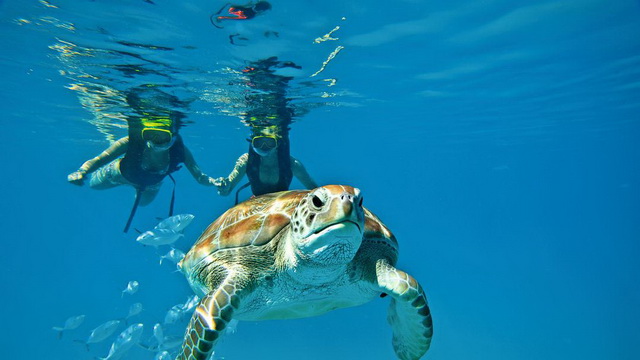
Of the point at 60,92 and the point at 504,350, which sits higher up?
the point at 60,92

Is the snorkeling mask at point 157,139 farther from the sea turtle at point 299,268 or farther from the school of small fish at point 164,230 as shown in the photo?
the sea turtle at point 299,268

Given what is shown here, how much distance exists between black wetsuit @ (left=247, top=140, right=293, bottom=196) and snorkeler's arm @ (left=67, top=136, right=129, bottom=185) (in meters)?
3.47

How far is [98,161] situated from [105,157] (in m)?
0.25

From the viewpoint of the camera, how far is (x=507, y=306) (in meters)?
49.2

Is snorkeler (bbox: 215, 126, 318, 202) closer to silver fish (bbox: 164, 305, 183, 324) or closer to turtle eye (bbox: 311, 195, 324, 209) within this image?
silver fish (bbox: 164, 305, 183, 324)

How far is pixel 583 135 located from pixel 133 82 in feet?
92.7

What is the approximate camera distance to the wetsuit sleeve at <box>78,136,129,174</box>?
848 centimetres

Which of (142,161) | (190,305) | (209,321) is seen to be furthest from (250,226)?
(142,161)

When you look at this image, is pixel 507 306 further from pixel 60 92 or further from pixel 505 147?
pixel 60 92

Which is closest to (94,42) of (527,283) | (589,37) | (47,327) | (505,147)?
(589,37)

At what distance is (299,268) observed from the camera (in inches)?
122

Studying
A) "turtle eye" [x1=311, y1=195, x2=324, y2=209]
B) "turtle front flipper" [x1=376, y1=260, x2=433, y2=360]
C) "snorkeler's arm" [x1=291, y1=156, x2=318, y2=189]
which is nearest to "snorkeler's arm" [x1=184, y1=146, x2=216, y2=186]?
"snorkeler's arm" [x1=291, y1=156, x2=318, y2=189]

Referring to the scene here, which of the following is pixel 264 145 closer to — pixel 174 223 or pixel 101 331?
pixel 174 223

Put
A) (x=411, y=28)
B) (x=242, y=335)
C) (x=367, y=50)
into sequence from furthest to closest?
1. (x=242, y=335)
2. (x=367, y=50)
3. (x=411, y=28)
